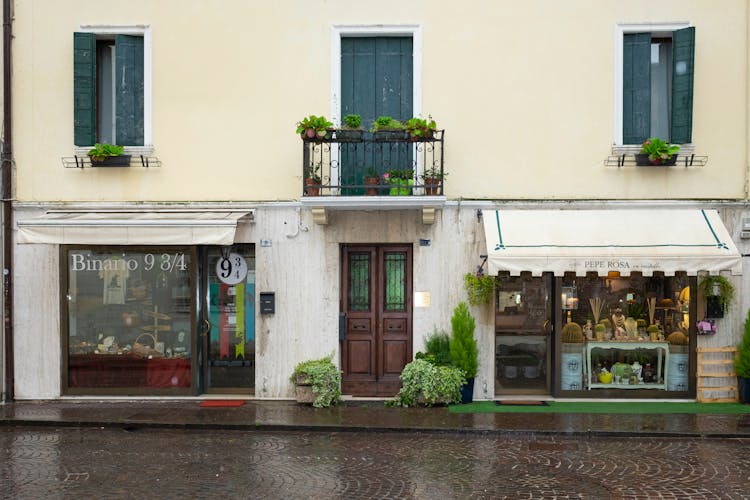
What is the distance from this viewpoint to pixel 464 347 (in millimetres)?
12203

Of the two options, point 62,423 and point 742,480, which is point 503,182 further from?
point 62,423

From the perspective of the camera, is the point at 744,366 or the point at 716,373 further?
the point at 716,373

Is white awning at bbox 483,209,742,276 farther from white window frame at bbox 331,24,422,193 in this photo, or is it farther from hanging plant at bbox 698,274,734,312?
white window frame at bbox 331,24,422,193

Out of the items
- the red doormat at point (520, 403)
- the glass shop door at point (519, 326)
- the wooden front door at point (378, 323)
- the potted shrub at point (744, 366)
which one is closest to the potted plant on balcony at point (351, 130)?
the wooden front door at point (378, 323)

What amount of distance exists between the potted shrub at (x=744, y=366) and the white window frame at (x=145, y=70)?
33.0ft

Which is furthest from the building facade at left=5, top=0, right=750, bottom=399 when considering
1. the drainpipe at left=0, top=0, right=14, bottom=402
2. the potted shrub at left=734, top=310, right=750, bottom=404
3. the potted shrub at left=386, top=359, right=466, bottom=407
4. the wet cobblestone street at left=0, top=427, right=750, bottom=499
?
the wet cobblestone street at left=0, top=427, right=750, bottom=499

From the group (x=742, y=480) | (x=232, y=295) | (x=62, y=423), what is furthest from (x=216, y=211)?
(x=742, y=480)

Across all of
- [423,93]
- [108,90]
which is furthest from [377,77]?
[108,90]

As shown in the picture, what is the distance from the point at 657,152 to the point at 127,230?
8398mm

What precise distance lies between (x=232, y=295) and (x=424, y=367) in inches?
138

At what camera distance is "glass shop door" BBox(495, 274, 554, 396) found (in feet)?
41.6

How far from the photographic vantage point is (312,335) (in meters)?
12.6

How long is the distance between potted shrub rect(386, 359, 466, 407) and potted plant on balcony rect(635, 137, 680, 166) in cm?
454

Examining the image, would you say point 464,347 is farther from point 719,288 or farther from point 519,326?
point 719,288
